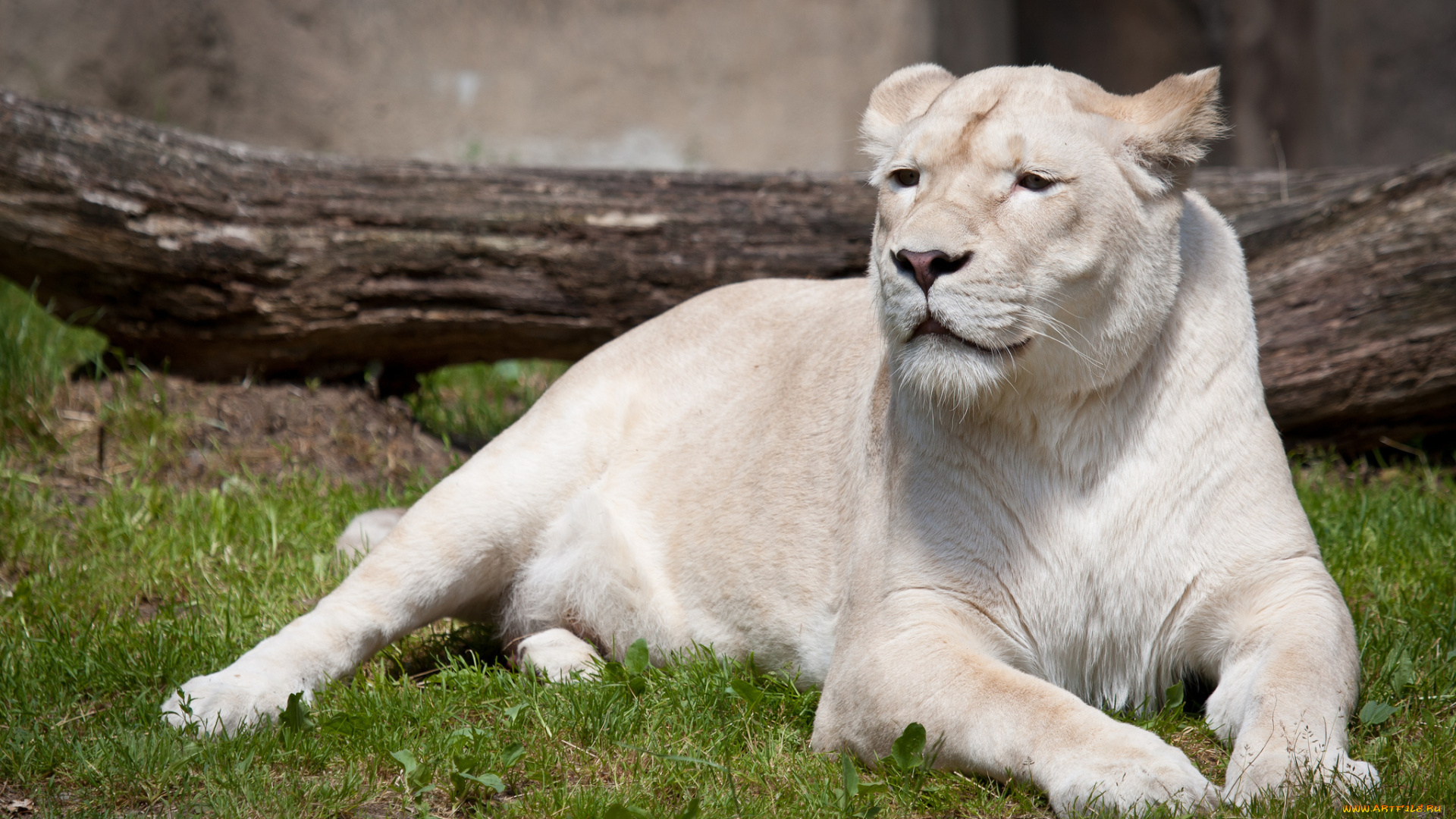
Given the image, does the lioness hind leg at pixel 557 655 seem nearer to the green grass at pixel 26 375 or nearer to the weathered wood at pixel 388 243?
the weathered wood at pixel 388 243

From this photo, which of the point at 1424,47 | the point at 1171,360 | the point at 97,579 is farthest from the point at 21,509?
the point at 1424,47

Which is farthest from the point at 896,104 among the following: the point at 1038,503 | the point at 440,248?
the point at 440,248

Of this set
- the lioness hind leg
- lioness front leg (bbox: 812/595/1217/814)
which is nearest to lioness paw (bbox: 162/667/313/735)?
the lioness hind leg

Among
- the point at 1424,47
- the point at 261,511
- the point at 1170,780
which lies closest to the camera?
the point at 1170,780

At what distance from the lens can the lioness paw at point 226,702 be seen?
2914 mm

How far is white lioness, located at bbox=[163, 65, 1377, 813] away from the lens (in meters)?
2.43

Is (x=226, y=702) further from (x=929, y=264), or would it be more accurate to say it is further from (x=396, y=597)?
(x=929, y=264)

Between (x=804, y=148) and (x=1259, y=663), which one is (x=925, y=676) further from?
(x=804, y=148)

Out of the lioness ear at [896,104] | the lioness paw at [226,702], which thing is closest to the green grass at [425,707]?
the lioness paw at [226,702]

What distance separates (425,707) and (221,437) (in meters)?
2.69

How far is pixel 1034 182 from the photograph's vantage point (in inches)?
100

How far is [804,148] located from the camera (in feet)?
35.0

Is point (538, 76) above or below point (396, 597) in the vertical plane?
above

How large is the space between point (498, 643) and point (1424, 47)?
33.8 feet
